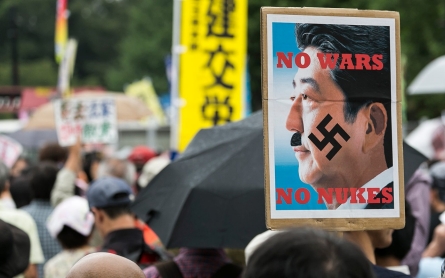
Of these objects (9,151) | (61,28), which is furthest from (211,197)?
(61,28)

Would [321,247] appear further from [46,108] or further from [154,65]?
[154,65]

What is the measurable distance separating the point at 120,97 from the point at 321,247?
1528 cm

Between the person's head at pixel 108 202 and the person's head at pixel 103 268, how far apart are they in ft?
7.46

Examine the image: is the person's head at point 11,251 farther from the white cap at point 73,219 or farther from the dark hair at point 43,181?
the dark hair at point 43,181

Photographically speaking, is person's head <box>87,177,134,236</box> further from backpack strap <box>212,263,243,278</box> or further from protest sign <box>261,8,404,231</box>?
protest sign <box>261,8,404,231</box>

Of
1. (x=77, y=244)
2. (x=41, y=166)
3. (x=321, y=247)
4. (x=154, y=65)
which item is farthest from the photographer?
(x=154, y=65)

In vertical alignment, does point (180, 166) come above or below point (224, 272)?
above

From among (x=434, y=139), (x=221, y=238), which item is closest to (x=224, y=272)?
(x=221, y=238)

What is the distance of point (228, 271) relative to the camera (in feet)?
12.7

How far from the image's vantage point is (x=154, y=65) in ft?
192

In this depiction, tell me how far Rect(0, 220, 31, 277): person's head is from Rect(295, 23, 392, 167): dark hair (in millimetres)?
1591

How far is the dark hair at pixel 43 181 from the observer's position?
6207 millimetres

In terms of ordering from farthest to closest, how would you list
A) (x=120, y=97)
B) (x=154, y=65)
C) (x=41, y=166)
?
(x=154, y=65), (x=120, y=97), (x=41, y=166)

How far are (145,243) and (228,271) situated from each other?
3.01ft
